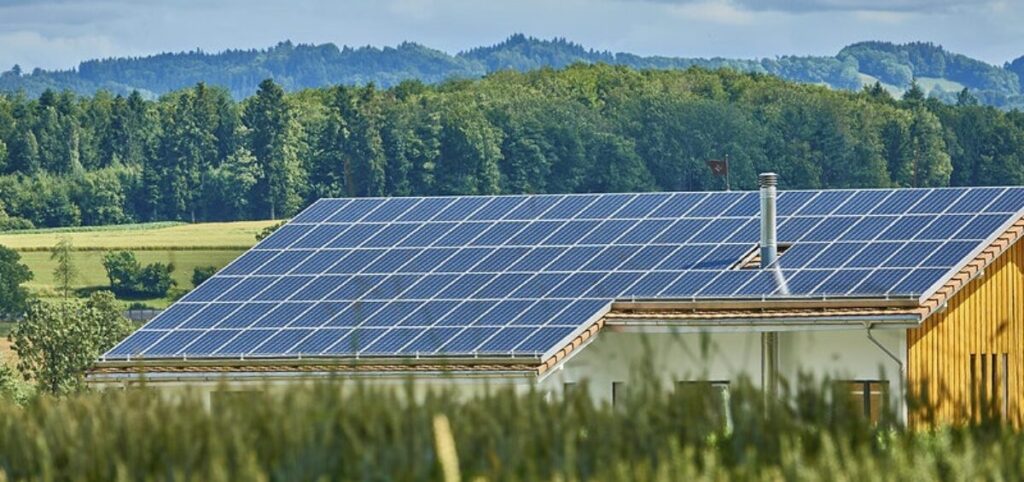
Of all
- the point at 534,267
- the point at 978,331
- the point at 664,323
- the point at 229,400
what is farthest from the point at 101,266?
the point at 229,400

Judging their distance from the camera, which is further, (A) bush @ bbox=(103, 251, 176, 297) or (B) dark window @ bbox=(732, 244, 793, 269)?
(A) bush @ bbox=(103, 251, 176, 297)

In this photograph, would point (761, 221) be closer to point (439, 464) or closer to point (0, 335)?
point (439, 464)

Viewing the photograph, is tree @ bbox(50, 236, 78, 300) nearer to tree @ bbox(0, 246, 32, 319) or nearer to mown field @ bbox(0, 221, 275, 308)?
mown field @ bbox(0, 221, 275, 308)

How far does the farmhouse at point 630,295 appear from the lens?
35375 mm

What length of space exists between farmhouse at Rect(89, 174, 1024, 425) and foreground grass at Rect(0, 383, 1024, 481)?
1825cm

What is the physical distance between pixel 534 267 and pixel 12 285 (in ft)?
444

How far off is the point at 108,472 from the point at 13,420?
1386 mm

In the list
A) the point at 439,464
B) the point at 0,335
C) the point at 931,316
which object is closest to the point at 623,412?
the point at 439,464

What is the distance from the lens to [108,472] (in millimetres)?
→ 13680

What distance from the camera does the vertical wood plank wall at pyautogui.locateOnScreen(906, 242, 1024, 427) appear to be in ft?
117

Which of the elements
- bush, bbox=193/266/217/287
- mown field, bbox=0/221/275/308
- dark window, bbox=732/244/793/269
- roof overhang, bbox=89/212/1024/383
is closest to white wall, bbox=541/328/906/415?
roof overhang, bbox=89/212/1024/383

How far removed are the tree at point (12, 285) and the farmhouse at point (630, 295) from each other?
12619 centimetres

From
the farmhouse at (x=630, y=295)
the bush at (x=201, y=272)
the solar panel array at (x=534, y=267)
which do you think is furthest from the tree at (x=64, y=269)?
the farmhouse at (x=630, y=295)

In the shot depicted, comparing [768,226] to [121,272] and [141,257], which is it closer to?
[121,272]
